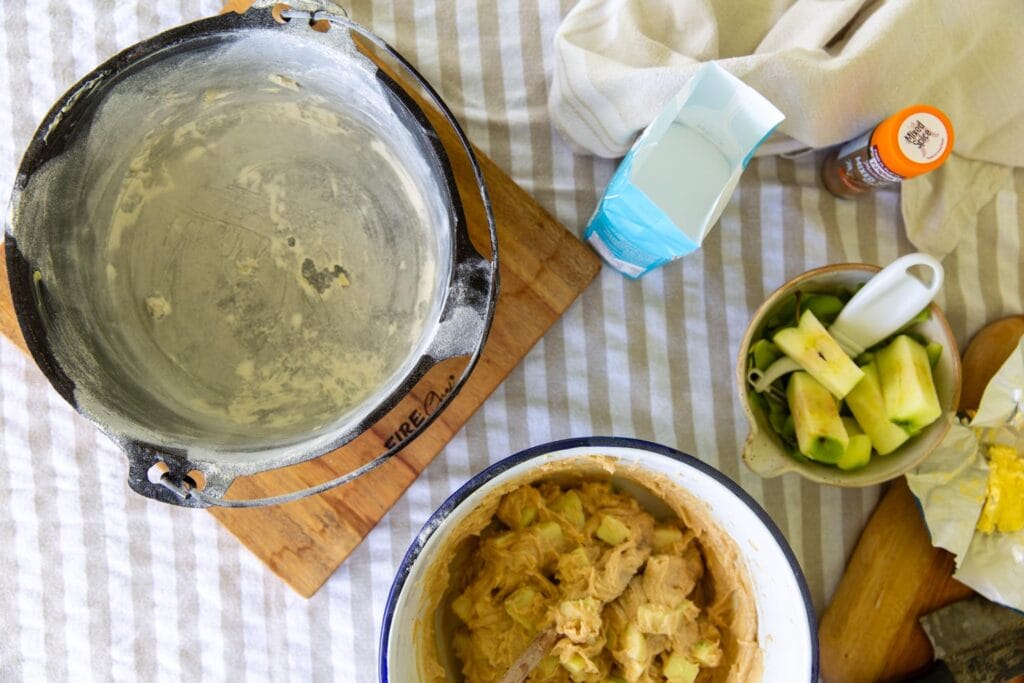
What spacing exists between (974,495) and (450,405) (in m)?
0.60

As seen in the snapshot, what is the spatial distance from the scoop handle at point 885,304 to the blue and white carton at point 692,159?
0.19 metres

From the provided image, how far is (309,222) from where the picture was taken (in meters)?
0.76

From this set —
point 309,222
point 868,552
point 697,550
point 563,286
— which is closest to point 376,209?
point 309,222

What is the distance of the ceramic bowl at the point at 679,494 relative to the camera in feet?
2.13

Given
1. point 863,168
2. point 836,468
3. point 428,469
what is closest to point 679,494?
point 836,468

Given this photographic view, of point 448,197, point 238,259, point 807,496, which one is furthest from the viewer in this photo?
point 807,496

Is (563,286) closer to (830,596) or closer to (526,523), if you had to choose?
(526,523)

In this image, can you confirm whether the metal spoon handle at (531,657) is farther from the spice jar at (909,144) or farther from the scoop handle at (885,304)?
the spice jar at (909,144)

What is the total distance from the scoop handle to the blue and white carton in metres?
0.19

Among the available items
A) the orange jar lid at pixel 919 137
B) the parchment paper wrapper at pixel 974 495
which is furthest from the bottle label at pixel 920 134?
the parchment paper wrapper at pixel 974 495

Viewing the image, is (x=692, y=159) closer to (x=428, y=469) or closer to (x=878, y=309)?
(x=878, y=309)

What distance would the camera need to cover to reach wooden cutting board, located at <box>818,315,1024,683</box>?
0.83 metres

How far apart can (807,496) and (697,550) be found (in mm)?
156

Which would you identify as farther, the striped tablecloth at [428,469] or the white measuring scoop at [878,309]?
the striped tablecloth at [428,469]
